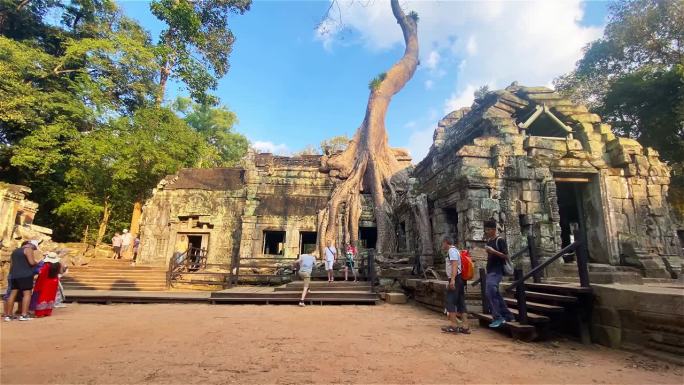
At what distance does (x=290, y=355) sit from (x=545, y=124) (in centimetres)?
1097

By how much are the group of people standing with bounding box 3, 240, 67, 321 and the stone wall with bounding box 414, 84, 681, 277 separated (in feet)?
29.8

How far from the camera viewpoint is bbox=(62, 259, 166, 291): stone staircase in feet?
42.3

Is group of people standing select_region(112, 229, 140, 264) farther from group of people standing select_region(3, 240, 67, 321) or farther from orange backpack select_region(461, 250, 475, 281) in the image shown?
orange backpack select_region(461, 250, 475, 281)

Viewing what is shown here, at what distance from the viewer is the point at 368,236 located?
704 inches

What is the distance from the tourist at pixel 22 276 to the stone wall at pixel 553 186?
9.10 metres

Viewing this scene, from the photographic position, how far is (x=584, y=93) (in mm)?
19734

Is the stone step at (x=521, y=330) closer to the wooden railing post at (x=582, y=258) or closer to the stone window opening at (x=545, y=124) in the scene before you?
the wooden railing post at (x=582, y=258)

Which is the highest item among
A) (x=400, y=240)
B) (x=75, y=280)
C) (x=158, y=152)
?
(x=158, y=152)

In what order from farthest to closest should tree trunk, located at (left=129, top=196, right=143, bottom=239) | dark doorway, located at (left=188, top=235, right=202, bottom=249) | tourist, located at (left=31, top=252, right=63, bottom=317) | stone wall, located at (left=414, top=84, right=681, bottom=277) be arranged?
1. tree trunk, located at (left=129, top=196, right=143, bottom=239)
2. dark doorway, located at (left=188, top=235, right=202, bottom=249)
3. stone wall, located at (left=414, top=84, right=681, bottom=277)
4. tourist, located at (left=31, top=252, right=63, bottom=317)

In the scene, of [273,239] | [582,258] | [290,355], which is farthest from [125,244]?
[582,258]

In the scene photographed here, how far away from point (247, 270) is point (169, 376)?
11769mm

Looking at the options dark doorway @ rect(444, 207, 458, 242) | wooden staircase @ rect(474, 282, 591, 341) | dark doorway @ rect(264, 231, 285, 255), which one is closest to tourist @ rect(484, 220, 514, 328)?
wooden staircase @ rect(474, 282, 591, 341)

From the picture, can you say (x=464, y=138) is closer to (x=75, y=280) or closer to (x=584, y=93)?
(x=584, y=93)

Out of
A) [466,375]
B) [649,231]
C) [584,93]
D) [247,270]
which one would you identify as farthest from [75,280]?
[584,93]
